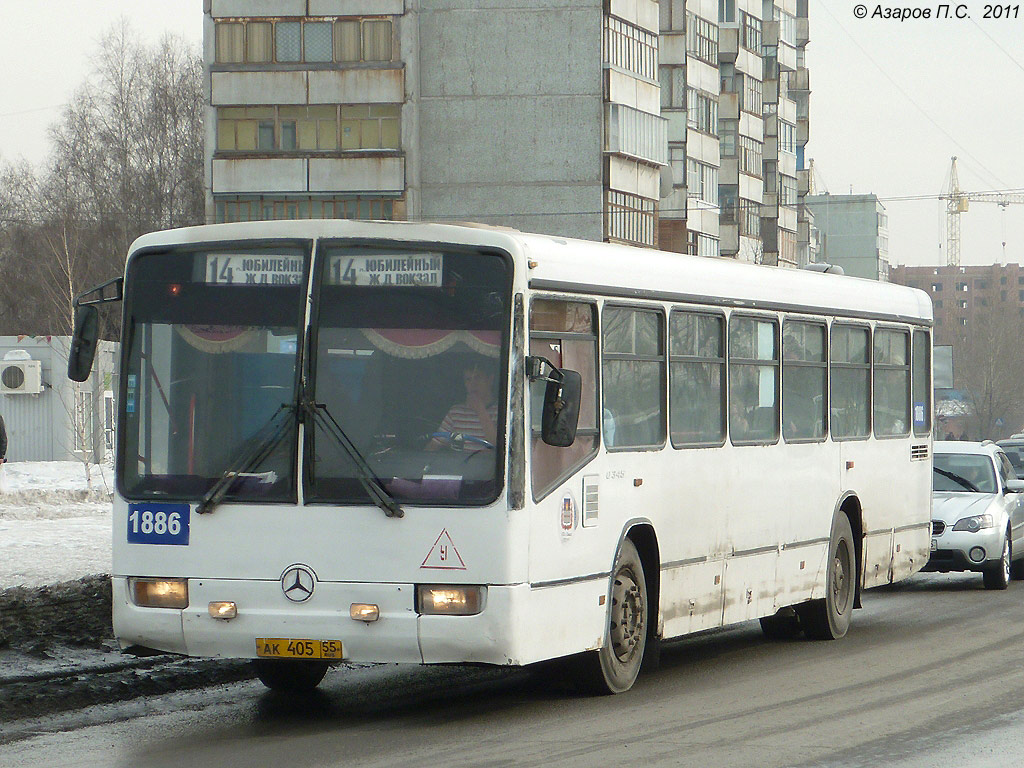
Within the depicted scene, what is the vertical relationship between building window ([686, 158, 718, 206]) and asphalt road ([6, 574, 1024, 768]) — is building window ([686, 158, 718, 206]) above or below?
above

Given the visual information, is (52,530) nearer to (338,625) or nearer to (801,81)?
(338,625)

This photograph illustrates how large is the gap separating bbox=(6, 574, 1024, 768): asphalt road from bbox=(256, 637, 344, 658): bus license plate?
1.30 feet

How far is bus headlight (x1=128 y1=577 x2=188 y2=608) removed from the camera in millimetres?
9328

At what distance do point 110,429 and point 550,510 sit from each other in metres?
35.6

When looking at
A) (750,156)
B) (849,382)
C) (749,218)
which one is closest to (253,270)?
(849,382)

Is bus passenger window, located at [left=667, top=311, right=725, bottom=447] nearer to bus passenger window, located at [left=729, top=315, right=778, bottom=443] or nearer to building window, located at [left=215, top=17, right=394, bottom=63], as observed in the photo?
bus passenger window, located at [left=729, top=315, right=778, bottom=443]

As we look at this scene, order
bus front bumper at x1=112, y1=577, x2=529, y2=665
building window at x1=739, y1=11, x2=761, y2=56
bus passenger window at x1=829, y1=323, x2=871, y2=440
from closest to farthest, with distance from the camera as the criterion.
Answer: bus front bumper at x1=112, y1=577, x2=529, y2=665 → bus passenger window at x1=829, y1=323, x2=871, y2=440 → building window at x1=739, y1=11, x2=761, y2=56

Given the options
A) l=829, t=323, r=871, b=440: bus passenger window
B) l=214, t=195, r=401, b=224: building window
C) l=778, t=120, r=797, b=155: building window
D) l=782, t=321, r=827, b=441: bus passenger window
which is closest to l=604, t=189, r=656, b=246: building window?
l=214, t=195, r=401, b=224: building window

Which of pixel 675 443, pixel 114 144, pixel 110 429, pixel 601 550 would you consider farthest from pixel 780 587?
pixel 114 144

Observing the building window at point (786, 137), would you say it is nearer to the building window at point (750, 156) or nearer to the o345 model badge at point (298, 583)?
the building window at point (750, 156)

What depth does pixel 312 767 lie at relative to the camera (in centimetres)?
795

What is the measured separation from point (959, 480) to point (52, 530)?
1024cm

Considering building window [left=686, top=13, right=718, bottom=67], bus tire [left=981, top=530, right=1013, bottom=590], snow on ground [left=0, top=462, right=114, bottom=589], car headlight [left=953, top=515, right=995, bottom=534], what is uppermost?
building window [left=686, top=13, right=718, bottom=67]

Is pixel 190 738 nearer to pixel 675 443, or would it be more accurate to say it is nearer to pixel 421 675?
pixel 421 675
